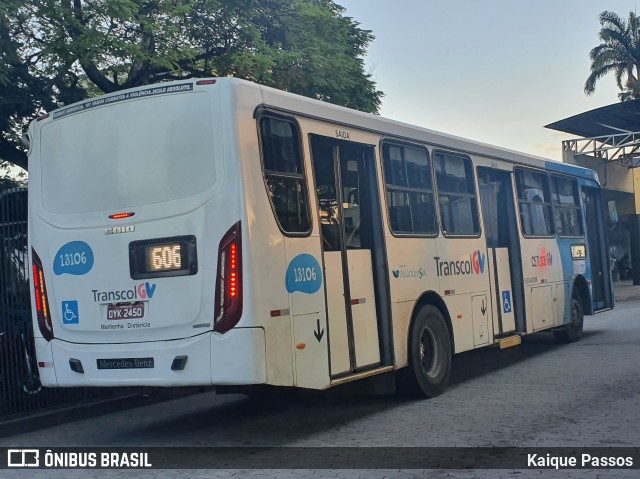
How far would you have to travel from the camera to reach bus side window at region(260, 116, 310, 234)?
778 centimetres

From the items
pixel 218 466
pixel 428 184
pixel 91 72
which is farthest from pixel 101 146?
pixel 91 72

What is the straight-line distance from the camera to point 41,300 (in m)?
8.44

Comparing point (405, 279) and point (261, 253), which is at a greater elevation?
point (261, 253)

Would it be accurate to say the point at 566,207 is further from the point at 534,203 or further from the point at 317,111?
the point at 317,111

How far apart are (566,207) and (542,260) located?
2.00m

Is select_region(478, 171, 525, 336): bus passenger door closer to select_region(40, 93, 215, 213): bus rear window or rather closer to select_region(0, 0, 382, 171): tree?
select_region(40, 93, 215, 213): bus rear window

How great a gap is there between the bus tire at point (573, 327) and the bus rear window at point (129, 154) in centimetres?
955

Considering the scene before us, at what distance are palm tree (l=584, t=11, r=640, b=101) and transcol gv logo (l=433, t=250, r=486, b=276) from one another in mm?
38884

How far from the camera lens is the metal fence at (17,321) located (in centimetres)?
990

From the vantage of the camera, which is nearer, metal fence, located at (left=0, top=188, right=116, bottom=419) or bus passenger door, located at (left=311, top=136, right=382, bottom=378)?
bus passenger door, located at (left=311, top=136, right=382, bottom=378)

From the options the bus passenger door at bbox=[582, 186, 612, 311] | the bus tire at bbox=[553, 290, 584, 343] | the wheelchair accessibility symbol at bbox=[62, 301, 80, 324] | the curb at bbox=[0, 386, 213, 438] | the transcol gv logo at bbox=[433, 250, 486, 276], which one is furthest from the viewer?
the bus passenger door at bbox=[582, 186, 612, 311]

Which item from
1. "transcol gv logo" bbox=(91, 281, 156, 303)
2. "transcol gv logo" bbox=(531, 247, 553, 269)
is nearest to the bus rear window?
"transcol gv logo" bbox=(91, 281, 156, 303)

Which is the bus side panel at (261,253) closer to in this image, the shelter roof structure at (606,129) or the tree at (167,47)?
the tree at (167,47)

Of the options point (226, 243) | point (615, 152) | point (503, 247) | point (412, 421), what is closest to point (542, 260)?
point (503, 247)
